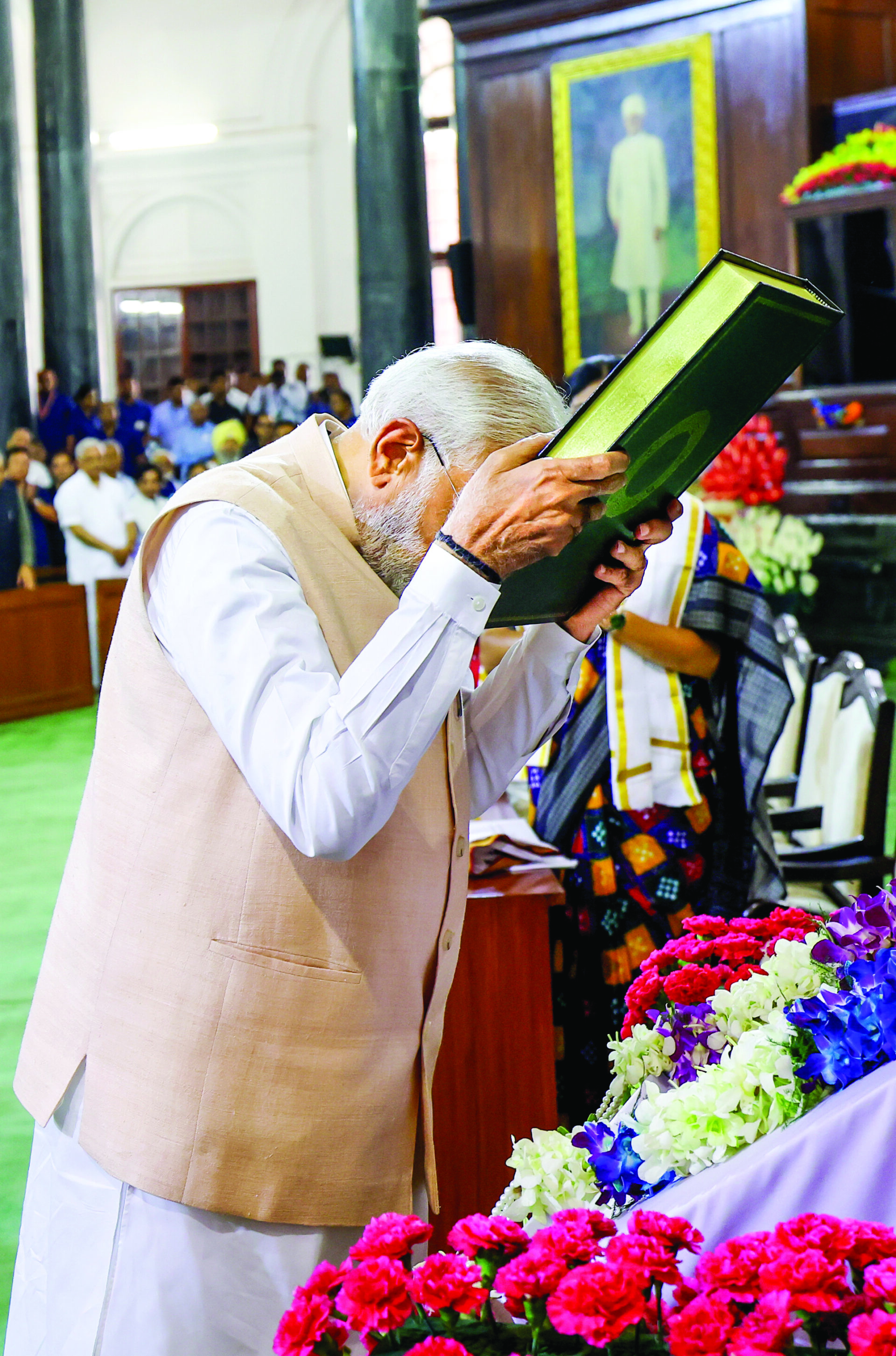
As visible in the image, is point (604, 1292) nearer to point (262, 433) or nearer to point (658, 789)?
point (658, 789)

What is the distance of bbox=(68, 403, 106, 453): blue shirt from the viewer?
11406mm

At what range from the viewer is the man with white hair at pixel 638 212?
32.4 ft

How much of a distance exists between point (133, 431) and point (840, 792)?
32.1 ft

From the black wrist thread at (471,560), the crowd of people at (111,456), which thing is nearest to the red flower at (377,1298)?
the black wrist thread at (471,560)

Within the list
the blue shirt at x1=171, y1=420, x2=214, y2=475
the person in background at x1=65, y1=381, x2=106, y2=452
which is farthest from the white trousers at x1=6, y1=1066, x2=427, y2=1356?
the blue shirt at x1=171, y1=420, x2=214, y2=475

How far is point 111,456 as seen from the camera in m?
10.3

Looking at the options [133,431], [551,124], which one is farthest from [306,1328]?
[133,431]

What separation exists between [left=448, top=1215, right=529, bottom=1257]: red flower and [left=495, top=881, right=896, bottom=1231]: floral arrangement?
0.65 ft

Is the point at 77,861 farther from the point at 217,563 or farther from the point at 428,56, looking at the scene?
the point at 428,56

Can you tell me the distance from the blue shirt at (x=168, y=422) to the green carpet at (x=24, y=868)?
14.4 feet

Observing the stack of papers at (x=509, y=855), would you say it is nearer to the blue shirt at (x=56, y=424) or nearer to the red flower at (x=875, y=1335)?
the red flower at (x=875, y=1335)

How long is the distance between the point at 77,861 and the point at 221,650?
1.13 ft

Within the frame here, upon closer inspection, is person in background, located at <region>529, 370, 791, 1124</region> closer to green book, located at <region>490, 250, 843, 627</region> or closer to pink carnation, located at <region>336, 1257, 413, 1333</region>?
green book, located at <region>490, 250, 843, 627</region>

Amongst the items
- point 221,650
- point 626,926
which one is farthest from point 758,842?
point 221,650
